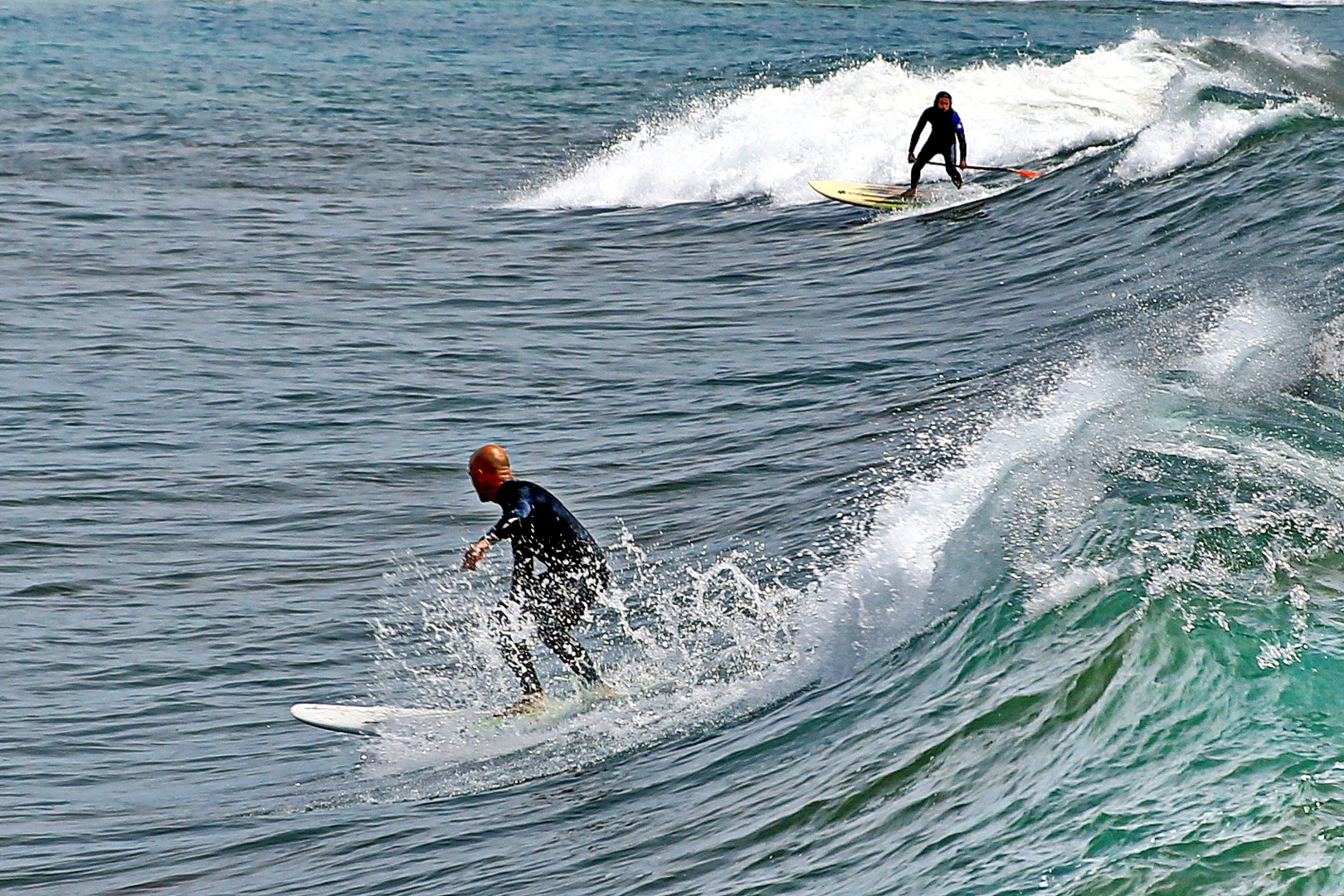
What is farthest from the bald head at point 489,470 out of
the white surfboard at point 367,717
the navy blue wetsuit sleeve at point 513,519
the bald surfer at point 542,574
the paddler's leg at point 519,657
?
the white surfboard at point 367,717

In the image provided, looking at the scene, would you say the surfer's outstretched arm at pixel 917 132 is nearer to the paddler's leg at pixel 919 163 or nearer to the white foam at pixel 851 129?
the paddler's leg at pixel 919 163

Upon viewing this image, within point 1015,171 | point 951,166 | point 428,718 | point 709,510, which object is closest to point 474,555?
point 428,718

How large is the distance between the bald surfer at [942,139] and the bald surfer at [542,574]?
40.6ft

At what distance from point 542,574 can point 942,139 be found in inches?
513

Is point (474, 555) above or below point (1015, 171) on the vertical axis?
below

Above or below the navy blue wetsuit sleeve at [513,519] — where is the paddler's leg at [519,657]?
below

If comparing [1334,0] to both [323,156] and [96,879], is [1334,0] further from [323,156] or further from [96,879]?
[96,879]

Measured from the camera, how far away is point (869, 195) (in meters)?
20.0

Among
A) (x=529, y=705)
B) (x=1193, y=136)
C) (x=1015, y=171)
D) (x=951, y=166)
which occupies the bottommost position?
(x=529, y=705)

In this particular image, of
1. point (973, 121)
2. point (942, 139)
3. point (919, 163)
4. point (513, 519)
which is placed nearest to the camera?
point (513, 519)

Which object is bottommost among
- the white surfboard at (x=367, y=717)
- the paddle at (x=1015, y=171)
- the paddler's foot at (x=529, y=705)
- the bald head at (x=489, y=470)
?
the white surfboard at (x=367, y=717)

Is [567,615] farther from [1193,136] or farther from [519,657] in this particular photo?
[1193,136]

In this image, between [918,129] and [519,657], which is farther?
[918,129]

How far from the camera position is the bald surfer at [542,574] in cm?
755
